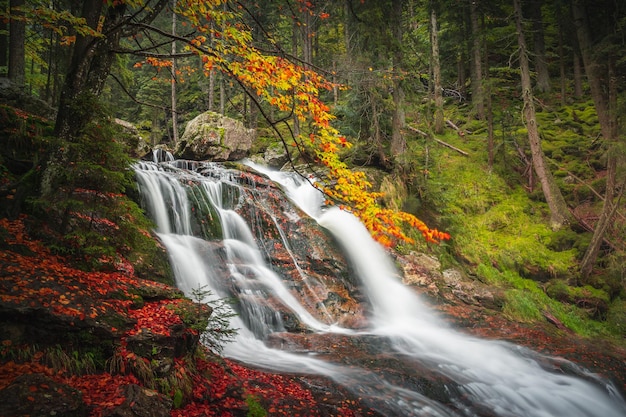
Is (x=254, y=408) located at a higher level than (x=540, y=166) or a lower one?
lower

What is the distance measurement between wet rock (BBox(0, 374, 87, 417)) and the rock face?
12.7 meters

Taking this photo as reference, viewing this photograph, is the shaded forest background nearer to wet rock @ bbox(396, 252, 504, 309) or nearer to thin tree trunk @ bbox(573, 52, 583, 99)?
thin tree trunk @ bbox(573, 52, 583, 99)

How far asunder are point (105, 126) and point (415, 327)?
26.7ft

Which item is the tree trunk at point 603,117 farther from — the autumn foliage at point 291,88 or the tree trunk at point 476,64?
the autumn foliage at point 291,88

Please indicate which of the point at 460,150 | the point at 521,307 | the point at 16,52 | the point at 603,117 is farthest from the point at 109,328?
the point at 460,150

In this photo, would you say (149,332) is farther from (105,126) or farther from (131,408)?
(105,126)

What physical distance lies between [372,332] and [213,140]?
412 inches

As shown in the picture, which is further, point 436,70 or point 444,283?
point 436,70

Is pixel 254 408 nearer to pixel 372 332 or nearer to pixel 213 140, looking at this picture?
pixel 372 332

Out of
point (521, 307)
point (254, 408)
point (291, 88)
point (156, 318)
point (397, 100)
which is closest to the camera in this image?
point (254, 408)

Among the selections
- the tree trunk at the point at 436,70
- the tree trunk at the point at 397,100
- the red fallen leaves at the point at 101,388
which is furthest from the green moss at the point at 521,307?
the tree trunk at the point at 436,70

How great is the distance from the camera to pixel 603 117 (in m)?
12.7

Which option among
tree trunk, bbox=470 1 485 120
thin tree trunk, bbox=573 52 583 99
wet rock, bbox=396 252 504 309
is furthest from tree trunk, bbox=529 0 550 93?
wet rock, bbox=396 252 504 309

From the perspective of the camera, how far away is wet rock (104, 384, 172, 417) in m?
3.01
